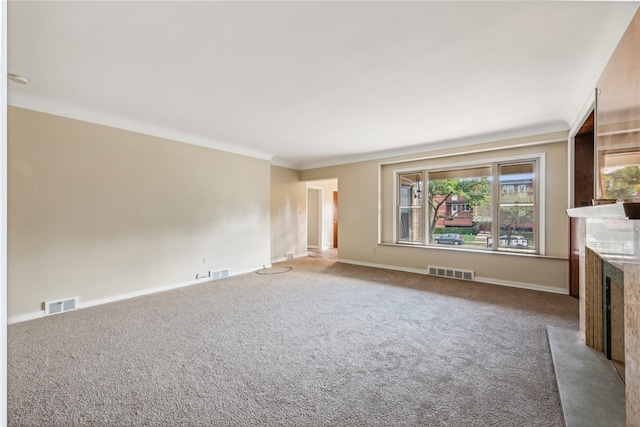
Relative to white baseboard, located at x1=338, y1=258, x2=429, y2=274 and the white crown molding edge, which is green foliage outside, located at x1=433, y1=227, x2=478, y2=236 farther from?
the white crown molding edge

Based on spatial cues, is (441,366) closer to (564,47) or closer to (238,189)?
(564,47)

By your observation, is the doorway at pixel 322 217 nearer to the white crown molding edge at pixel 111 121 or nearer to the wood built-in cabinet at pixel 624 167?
the white crown molding edge at pixel 111 121

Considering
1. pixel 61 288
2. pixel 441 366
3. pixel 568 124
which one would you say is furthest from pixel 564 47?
pixel 61 288

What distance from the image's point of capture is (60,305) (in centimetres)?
324

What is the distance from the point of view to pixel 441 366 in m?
2.14

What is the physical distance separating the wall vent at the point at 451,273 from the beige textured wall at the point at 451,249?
0.27 ft

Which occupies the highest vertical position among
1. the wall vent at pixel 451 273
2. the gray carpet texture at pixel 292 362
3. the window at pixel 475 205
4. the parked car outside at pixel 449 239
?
the window at pixel 475 205

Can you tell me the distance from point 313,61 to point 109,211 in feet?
10.9

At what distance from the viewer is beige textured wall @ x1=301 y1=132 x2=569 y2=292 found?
407cm

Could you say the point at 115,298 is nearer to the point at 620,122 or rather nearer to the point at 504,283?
the point at 620,122

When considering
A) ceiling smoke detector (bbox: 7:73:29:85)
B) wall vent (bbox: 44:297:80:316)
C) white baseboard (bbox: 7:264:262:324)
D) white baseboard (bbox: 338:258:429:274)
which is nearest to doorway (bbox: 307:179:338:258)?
white baseboard (bbox: 338:258:429:274)

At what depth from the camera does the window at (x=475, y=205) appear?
446 cm

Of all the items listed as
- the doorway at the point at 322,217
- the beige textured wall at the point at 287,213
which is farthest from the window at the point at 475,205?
the doorway at the point at 322,217

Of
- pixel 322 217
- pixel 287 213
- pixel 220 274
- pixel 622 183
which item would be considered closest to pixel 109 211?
pixel 220 274
